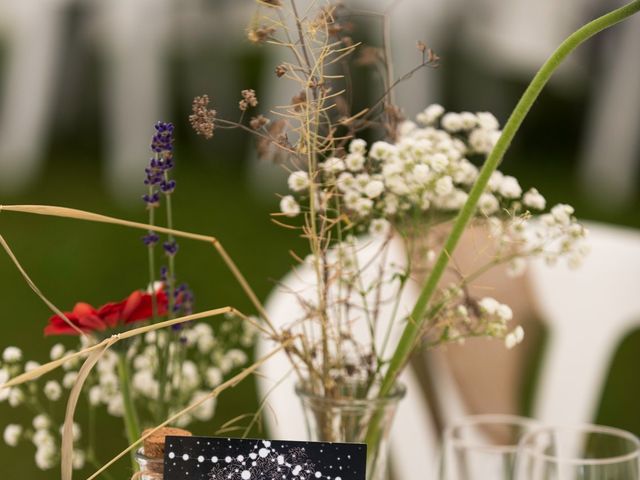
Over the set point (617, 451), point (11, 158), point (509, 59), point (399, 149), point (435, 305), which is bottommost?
point (617, 451)

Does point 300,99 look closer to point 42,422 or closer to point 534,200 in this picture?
point 534,200

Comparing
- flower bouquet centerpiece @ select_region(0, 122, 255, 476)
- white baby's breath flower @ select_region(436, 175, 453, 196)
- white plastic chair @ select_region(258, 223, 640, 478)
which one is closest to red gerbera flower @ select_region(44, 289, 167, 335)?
flower bouquet centerpiece @ select_region(0, 122, 255, 476)

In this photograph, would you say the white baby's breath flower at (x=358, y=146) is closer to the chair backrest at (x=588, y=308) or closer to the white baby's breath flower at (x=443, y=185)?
the white baby's breath flower at (x=443, y=185)

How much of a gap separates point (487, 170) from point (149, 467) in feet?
0.93

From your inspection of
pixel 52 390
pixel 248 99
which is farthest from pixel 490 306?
pixel 52 390

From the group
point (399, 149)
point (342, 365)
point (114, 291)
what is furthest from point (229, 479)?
point (114, 291)

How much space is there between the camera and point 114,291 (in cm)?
280

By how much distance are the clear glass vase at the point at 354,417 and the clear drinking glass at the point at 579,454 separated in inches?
4.2

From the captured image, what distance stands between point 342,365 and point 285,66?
0.21 meters

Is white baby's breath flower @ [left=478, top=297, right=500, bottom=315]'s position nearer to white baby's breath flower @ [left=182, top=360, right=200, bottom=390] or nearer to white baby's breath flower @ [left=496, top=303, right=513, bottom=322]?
white baby's breath flower @ [left=496, top=303, right=513, bottom=322]

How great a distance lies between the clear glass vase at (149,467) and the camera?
617mm

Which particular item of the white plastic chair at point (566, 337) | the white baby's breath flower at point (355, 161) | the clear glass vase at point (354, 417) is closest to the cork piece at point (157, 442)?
the clear glass vase at point (354, 417)

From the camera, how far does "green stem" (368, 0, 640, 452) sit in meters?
0.61

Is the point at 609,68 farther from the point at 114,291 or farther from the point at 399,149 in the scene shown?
the point at 399,149
